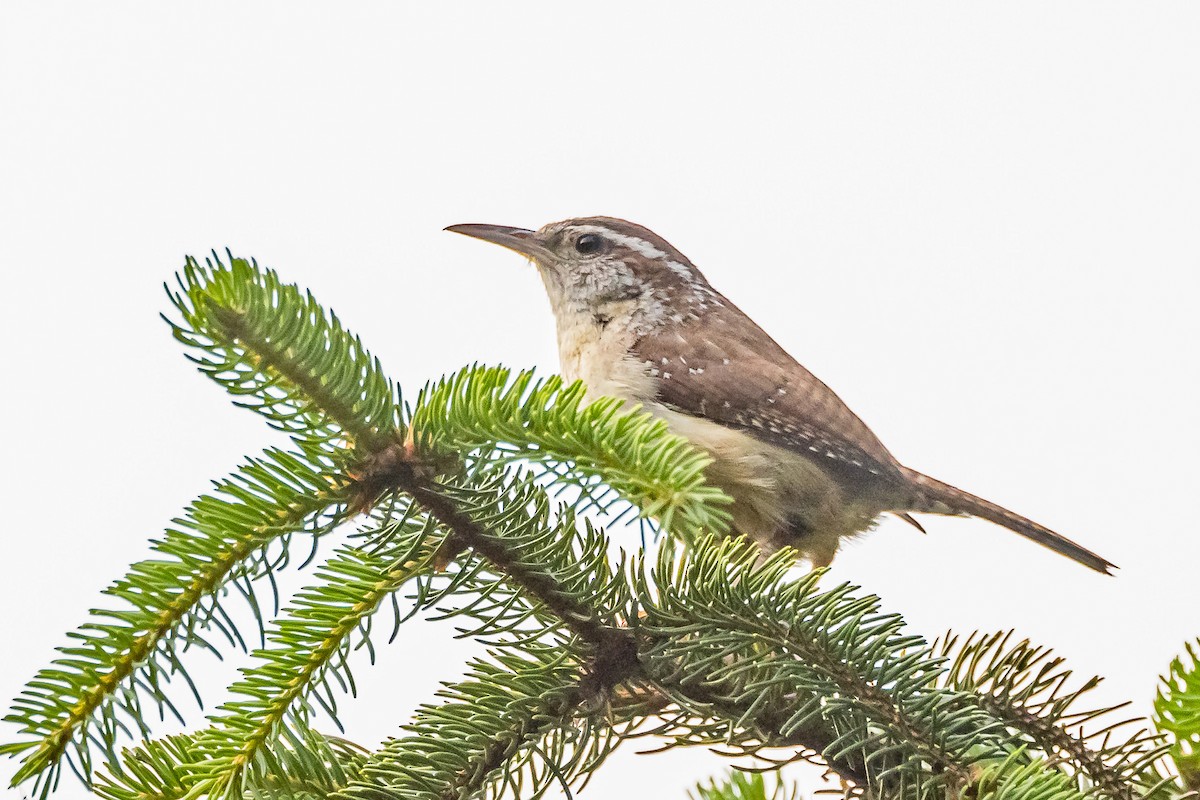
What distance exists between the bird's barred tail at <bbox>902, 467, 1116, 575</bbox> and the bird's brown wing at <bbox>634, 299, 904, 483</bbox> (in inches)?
4.9

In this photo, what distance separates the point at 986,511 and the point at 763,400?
0.80 meters

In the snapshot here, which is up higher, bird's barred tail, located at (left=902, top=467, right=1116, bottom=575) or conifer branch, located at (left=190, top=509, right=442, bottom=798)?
bird's barred tail, located at (left=902, top=467, right=1116, bottom=575)

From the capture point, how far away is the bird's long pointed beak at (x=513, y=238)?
4203 millimetres

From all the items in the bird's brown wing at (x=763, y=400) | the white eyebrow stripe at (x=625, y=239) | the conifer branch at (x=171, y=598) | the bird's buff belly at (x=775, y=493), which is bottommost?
the conifer branch at (x=171, y=598)

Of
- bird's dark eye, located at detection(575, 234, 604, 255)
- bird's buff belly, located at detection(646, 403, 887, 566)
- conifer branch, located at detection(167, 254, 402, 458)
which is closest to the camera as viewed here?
conifer branch, located at detection(167, 254, 402, 458)

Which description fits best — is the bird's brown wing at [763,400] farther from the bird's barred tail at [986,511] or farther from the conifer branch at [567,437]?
the conifer branch at [567,437]

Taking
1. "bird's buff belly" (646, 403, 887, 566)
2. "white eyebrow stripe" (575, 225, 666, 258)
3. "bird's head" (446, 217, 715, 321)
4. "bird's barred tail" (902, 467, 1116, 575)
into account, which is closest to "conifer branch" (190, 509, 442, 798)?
"bird's buff belly" (646, 403, 887, 566)

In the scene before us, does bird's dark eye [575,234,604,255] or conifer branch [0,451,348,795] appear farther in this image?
bird's dark eye [575,234,604,255]

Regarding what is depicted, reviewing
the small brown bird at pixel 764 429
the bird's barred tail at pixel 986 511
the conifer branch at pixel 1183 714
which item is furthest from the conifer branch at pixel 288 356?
the bird's barred tail at pixel 986 511

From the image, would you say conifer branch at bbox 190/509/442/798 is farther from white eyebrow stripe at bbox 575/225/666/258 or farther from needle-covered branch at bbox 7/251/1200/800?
white eyebrow stripe at bbox 575/225/666/258

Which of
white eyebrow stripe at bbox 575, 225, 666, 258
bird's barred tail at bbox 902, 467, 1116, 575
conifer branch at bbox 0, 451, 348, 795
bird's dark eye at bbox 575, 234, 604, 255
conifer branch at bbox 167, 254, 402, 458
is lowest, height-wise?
conifer branch at bbox 0, 451, 348, 795

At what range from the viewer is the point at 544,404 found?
1.55m

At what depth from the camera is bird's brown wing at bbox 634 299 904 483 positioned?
339 centimetres

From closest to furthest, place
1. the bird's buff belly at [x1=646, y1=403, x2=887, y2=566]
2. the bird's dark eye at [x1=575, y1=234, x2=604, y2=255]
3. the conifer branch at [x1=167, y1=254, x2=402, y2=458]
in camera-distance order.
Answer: the conifer branch at [x1=167, y1=254, x2=402, y2=458] < the bird's buff belly at [x1=646, y1=403, x2=887, y2=566] < the bird's dark eye at [x1=575, y1=234, x2=604, y2=255]
